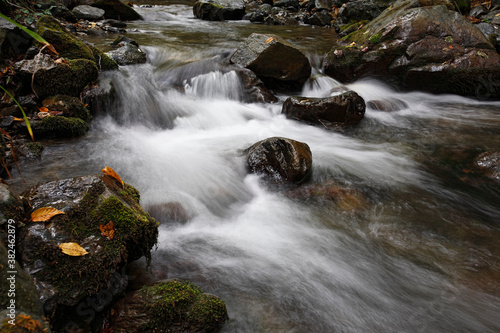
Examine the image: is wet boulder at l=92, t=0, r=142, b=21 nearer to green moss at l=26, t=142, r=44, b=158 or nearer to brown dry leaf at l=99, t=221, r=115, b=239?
green moss at l=26, t=142, r=44, b=158

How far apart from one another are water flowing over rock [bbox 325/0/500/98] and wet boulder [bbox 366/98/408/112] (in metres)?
0.99

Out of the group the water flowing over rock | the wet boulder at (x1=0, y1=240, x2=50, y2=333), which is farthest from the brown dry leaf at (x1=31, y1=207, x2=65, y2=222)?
the water flowing over rock

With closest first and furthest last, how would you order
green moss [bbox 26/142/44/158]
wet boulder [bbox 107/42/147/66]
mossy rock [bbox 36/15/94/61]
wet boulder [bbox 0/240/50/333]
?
wet boulder [bbox 0/240/50/333]
green moss [bbox 26/142/44/158]
mossy rock [bbox 36/15/94/61]
wet boulder [bbox 107/42/147/66]

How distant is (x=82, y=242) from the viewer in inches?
92.0

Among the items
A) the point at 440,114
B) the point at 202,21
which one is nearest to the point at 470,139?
the point at 440,114

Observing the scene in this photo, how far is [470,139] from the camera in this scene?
6.69 meters

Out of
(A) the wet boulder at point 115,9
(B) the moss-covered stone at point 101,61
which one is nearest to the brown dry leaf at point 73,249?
(B) the moss-covered stone at point 101,61

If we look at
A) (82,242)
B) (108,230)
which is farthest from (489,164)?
(82,242)

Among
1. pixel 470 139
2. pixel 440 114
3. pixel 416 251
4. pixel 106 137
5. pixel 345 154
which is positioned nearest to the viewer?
pixel 416 251

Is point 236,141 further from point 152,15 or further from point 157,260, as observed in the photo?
point 152,15

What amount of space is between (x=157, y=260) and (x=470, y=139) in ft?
23.0

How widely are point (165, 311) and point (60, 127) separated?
4116 mm

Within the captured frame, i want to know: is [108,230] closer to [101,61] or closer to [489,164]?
[101,61]

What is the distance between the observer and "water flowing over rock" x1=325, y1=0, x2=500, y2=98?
8.38 metres
